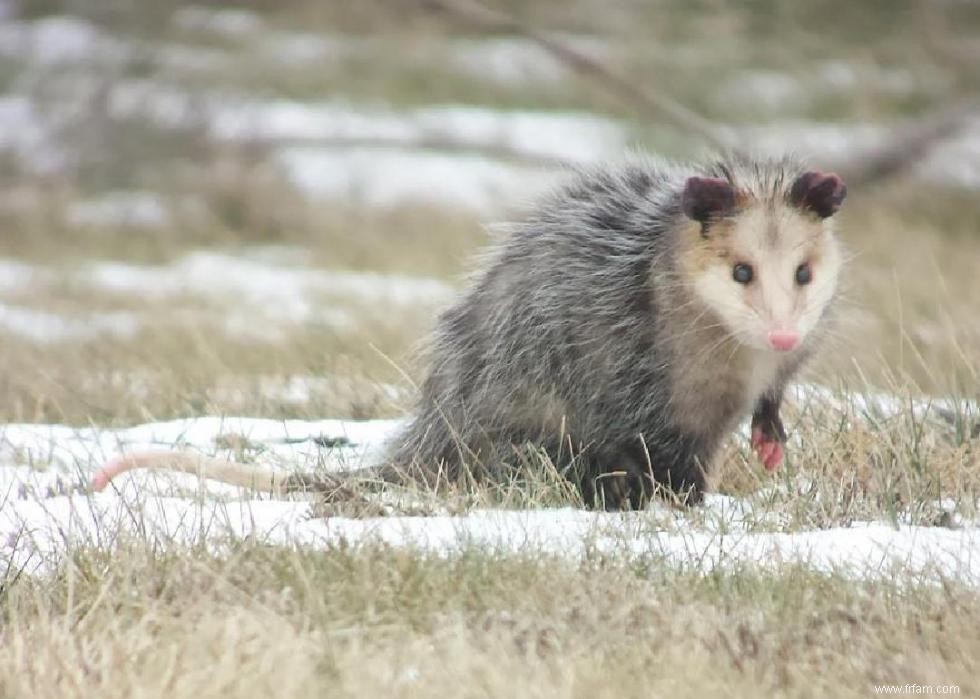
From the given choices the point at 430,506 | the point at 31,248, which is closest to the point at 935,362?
the point at 430,506

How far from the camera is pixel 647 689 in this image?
8.61 ft

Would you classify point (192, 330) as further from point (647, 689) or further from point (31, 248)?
point (647, 689)

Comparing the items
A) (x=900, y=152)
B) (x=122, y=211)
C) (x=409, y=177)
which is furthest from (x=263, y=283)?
(x=900, y=152)

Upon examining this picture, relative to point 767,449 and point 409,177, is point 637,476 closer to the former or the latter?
point 767,449

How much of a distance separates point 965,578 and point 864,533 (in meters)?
0.29

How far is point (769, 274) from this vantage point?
11.3 ft

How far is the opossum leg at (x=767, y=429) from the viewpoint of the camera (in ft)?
12.5

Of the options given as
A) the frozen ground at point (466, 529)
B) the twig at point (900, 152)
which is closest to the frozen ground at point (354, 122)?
the twig at point (900, 152)

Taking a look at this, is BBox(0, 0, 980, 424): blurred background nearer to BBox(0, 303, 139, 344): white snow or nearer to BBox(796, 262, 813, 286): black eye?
BBox(0, 303, 139, 344): white snow

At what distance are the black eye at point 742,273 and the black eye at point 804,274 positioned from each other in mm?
99

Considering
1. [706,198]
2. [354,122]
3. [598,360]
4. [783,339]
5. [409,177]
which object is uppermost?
[706,198]

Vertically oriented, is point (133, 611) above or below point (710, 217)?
below

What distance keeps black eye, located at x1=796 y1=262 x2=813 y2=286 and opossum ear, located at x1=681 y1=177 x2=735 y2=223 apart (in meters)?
0.19

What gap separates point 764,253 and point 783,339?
0.66 feet
